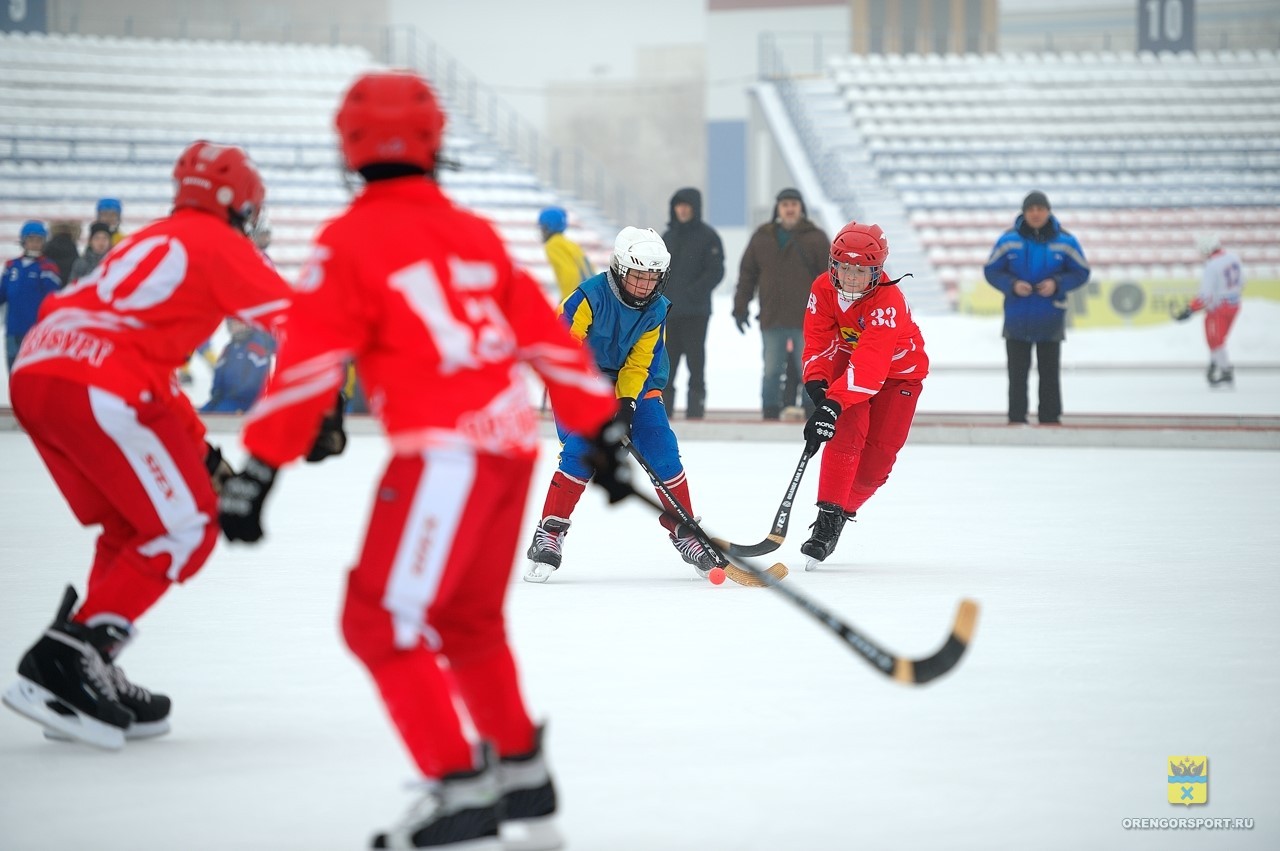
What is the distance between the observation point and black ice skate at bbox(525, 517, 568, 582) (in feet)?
15.7

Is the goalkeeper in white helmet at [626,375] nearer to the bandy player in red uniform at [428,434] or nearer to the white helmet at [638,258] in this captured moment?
the white helmet at [638,258]

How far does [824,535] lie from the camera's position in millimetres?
5039

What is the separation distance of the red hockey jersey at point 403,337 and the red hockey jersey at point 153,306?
642 millimetres

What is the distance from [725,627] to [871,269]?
1437 mm

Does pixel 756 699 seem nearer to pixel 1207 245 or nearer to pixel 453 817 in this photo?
pixel 453 817

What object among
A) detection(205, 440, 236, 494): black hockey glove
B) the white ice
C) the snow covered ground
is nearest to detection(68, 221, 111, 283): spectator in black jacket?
the snow covered ground

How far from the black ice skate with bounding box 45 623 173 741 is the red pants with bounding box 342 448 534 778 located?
91 cm

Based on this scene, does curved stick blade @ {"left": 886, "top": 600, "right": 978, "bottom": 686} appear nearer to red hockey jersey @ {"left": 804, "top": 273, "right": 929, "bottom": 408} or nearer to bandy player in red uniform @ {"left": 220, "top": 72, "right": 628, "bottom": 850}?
bandy player in red uniform @ {"left": 220, "top": 72, "right": 628, "bottom": 850}

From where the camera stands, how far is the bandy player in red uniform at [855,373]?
4.92 metres

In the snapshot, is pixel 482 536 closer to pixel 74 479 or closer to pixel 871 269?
pixel 74 479

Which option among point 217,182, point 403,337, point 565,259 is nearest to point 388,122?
point 403,337

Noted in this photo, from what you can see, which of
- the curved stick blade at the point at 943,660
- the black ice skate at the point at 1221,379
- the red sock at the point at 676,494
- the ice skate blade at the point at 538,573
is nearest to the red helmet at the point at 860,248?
the red sock at the point at 676,494

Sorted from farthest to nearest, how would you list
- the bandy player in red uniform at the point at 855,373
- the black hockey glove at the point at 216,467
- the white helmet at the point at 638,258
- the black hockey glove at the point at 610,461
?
the bandy player in red uniform at the point at 855,373 → the white helmet at the point at 638,258 → the black hockey glove at the point at 216,467 → the black hockey glove at the point at 610,461

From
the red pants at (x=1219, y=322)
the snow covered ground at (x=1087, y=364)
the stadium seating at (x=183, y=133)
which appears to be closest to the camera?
the snow covered ground at (x=1087, y=364)
